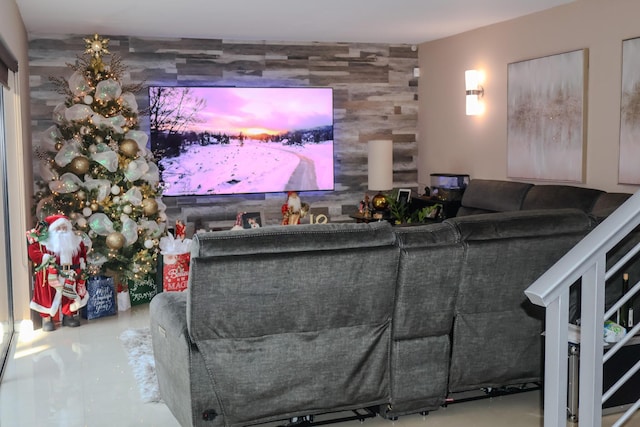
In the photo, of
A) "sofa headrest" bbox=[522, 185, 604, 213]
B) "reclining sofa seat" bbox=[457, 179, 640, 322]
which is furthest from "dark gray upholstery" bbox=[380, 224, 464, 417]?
"sofa headrest" bbox=[522, 185, 604, 213]

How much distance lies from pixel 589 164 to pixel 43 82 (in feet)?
16.6

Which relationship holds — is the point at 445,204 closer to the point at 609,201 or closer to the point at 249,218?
the point at 249,218

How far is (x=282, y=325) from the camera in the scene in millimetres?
3105

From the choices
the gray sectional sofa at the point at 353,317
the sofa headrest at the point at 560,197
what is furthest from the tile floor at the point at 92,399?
the sofa headrest at the point at 560,197

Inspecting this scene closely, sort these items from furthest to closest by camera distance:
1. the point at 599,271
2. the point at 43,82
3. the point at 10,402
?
the point at 43,82 → the point at 10,402 → the point at 599,271

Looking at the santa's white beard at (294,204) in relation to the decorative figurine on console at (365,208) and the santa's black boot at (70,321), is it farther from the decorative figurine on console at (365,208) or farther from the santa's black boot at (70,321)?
the santa's black boot at (70,321)

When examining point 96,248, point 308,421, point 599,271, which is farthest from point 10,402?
point 599,271

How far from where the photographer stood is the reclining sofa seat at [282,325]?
9.82 ft

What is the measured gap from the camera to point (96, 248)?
5.89 metres

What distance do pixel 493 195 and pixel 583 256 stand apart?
5102 mm

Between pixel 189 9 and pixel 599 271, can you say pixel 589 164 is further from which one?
pixel 599 271

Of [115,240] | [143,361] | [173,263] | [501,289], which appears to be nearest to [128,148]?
[115,240]

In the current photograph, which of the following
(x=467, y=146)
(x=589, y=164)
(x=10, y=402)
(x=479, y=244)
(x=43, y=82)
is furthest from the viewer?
(x=467, y=146)

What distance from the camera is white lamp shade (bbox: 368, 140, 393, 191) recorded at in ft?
25.5
